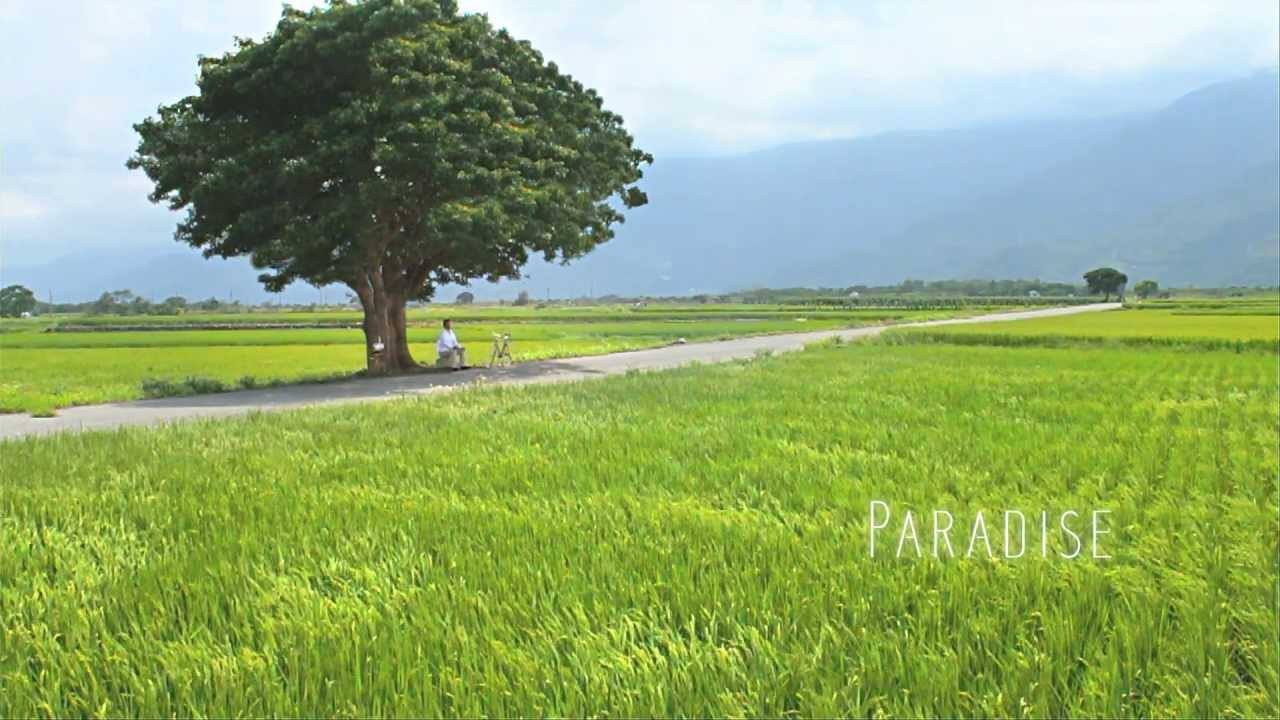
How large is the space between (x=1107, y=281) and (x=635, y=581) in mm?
158616

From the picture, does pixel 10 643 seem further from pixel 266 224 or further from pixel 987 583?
pixel 266 224

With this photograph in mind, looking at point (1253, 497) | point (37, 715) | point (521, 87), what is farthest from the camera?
point (521, 87)

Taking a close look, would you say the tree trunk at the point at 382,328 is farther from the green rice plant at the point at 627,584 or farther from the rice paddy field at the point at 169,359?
the green rice plant at the point at 627,584

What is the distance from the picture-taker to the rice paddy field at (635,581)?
2.24 meters

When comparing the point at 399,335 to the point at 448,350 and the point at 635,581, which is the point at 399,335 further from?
Result: the point at 635,581

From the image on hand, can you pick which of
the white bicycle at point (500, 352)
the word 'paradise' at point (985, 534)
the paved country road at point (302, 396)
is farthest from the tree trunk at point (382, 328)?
the word 'paradise' at point (985, 534)

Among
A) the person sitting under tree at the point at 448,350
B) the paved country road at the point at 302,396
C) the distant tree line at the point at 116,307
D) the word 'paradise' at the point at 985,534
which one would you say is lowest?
the paved country road at the point at 302,396

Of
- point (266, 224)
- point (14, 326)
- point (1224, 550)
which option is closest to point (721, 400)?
point (1224, 550)

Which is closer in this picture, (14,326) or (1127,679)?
(1127,679)

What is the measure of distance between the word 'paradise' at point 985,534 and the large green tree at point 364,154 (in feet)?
44.0

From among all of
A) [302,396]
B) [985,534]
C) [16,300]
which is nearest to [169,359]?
[302,396]

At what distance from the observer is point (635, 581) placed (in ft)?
10.00

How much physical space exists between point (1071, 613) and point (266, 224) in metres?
17.5

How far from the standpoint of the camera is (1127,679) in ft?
7.39
